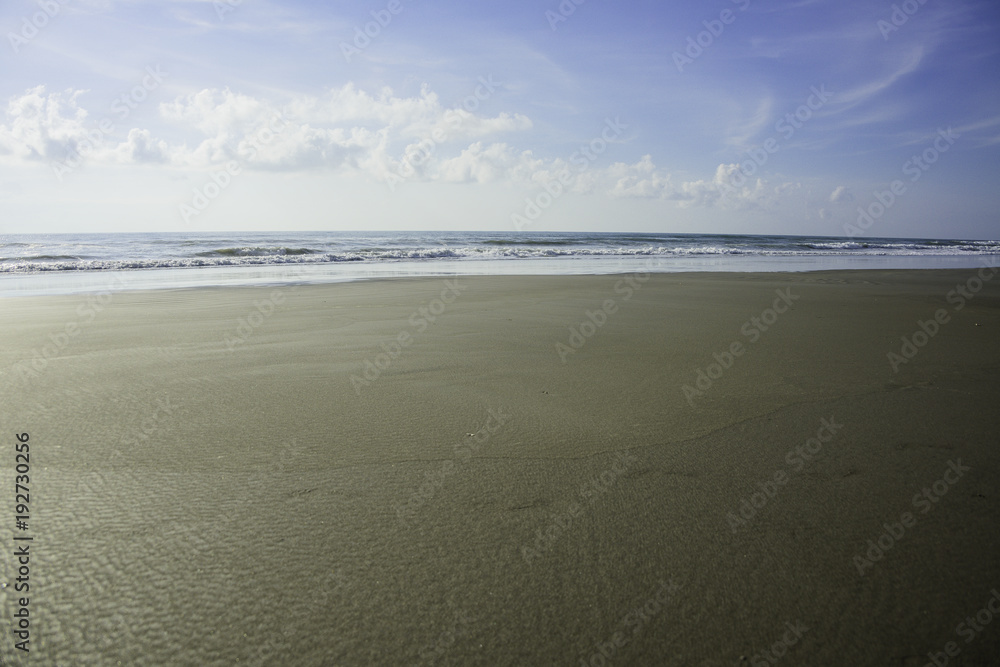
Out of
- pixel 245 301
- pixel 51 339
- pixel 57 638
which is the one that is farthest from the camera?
pixel 245 301

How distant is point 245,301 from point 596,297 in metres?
6.78

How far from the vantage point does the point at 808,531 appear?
7.74ft

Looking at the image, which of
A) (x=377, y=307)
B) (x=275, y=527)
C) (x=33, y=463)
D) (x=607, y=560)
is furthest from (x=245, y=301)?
(x=607, y=560)

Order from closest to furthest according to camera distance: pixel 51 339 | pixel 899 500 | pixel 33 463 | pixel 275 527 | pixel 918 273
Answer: pixel 275 527
pixel 899 500
pixel 33 463
pixel 51 339
pixel 918 273

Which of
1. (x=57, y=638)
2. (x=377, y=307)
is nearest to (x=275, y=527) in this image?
(x=57, y=638)

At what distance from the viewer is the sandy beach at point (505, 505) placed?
1759mm

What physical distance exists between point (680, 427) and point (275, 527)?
2.52 meters

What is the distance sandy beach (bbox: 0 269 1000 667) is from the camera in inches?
69.2

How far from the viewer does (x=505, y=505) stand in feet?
8.34

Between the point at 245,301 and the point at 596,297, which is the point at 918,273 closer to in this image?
the point at 596,297

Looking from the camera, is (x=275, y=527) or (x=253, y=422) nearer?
(x=275, y=527)

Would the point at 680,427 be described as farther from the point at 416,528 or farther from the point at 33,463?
the point at 33,463

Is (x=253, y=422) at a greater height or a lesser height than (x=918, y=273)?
lesser

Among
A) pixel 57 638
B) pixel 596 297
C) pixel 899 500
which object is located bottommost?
pixel 57 638
